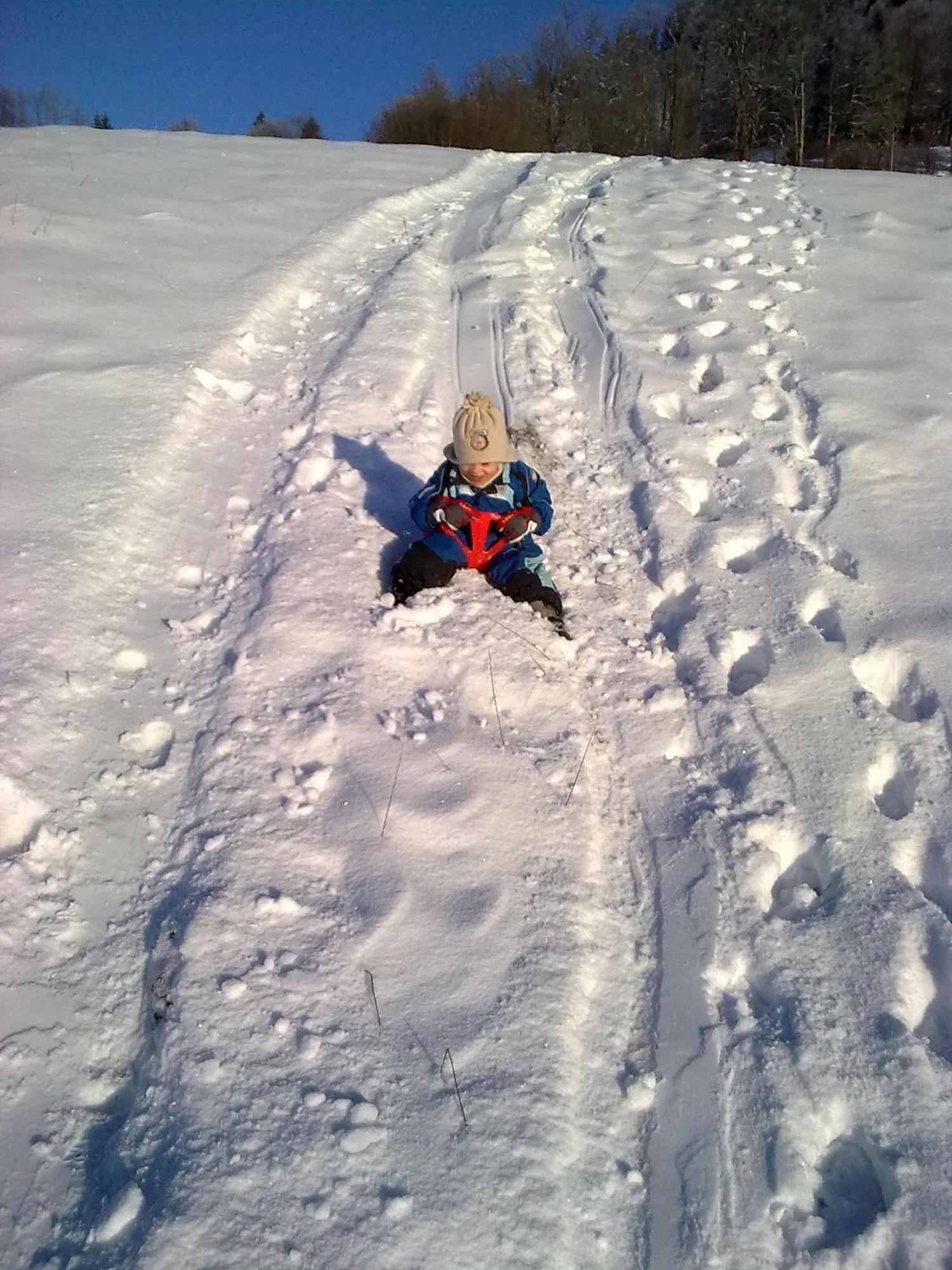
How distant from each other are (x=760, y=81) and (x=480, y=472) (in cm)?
2549

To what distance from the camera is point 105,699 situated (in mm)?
2764

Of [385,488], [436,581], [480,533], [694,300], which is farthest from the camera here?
[694,300]

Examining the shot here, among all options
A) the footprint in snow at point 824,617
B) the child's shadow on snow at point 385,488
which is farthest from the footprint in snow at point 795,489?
the child's shadow on snow at point 385,488

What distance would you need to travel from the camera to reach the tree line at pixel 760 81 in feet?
74.5

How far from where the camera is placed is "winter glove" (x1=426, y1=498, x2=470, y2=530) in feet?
11.4

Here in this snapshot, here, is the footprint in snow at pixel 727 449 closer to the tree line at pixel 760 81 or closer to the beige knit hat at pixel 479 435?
the beige knit hat at pixel 479 435

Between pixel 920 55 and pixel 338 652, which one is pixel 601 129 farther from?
pixel 338 652

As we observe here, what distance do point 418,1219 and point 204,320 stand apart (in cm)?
487

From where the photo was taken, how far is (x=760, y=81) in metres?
23.0

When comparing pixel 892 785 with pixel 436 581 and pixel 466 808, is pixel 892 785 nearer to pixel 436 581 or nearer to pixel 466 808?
pixel 466 808

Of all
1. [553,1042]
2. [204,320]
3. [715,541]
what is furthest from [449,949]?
[204,320]

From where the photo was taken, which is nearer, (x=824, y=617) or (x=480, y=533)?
(x=824, y=617)

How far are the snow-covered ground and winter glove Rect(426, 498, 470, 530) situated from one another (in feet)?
0.93

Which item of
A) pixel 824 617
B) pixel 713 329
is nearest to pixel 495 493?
pixel 824 617
